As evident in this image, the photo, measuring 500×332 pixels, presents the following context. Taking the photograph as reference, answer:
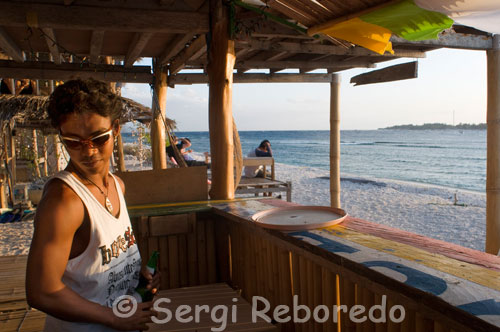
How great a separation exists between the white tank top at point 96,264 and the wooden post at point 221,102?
2.51 metres

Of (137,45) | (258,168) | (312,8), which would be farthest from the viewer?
(258,168)

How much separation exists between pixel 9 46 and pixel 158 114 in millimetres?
2379

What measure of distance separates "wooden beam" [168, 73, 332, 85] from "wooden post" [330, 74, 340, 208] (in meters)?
0.26

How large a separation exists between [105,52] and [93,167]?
493 centimetres

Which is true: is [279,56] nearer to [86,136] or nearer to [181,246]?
[181,246]

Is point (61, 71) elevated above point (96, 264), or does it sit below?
above

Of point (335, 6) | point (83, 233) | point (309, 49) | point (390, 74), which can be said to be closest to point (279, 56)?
point (309, 49)

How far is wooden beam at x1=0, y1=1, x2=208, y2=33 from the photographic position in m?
3.56

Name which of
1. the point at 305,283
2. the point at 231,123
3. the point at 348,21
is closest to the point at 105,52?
the point at 231,123

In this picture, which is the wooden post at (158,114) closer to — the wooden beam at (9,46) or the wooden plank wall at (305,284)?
the wooden beam at (9,46)

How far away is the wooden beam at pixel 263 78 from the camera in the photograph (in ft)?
24.7

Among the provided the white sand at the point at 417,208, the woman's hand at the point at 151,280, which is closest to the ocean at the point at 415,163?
the white sand at the point at 417,208

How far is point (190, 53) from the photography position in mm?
5238

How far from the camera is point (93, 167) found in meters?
1.43
